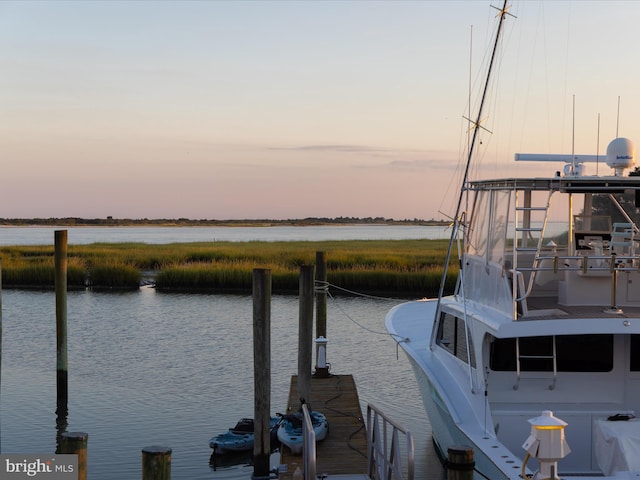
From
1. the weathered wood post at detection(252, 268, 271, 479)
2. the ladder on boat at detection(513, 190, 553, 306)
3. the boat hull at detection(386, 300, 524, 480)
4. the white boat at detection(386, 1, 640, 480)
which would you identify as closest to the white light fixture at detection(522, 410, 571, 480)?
the boat hull at detection(386, 300, 524, 480)

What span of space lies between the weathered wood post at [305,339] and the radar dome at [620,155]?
17.1 ft

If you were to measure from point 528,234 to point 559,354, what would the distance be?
1933 millimetres

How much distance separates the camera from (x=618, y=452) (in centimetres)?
880

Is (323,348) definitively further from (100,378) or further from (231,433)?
(100,378)

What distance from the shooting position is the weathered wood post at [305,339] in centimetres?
1364

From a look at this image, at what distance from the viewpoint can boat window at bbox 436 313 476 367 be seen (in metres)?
11.4

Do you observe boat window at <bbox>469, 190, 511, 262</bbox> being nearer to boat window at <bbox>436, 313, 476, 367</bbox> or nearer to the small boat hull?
boat window at <bbox>436, 313, 476, 367</bbox>

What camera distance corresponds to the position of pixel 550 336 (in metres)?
10.2

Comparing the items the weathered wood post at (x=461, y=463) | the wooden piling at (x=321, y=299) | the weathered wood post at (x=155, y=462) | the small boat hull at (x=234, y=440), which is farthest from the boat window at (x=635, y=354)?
the wooden piling at (x=321, y=299)

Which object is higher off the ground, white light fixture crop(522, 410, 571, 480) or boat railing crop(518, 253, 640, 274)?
boat railing crop(518, 253, 640, 274)

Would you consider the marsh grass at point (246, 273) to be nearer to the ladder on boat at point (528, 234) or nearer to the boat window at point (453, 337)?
the boat window at point (453, 337)

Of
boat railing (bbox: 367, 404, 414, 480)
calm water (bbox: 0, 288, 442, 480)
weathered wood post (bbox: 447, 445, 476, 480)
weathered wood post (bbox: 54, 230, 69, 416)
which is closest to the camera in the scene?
weathered wood post (bbox: 447, 445, 476, 480)

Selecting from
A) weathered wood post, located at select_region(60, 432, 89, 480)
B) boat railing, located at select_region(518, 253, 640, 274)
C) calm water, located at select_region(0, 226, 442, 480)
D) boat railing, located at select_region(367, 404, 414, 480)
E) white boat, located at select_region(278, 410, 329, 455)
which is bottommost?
calm water, located at select_region(0, 226, 442, 480)

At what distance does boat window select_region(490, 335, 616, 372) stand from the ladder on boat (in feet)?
1.81
